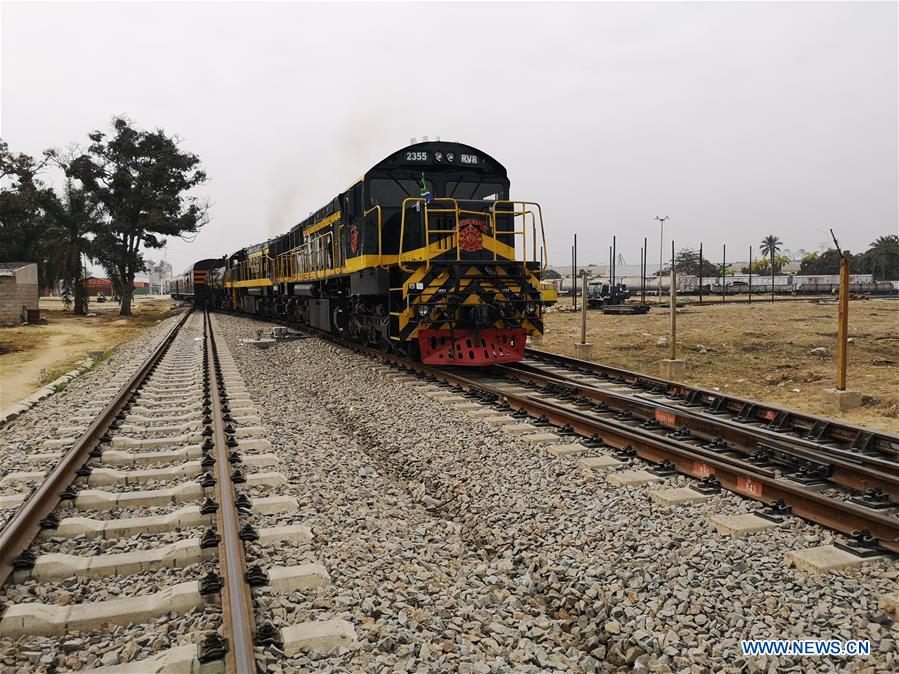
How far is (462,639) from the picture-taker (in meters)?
2.95

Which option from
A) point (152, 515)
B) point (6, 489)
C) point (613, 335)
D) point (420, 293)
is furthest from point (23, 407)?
point (613, 335)

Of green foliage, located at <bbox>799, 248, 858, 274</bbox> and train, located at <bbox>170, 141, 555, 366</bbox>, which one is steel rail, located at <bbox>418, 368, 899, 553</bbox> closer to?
train, located at <bbox>170, 141, 555, 366</bbox>

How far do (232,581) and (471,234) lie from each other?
743 centimetres

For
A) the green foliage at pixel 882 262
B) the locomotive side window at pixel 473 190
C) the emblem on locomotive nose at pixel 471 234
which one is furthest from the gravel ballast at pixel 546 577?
the green foliage at pixel 882 262

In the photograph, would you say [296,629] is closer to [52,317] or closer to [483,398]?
[483,398]

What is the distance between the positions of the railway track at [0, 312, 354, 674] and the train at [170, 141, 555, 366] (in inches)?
157

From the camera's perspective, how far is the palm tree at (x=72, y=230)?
118 feet

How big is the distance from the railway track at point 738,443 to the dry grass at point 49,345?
8.88 m

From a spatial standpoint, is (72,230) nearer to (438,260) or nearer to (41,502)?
(438,260)

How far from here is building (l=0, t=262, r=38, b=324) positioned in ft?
87.9

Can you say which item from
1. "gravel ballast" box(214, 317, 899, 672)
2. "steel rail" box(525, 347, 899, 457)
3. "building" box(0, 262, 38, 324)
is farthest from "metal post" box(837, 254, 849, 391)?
"building" box(0, 262, 38, 324)

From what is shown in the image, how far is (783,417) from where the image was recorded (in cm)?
651

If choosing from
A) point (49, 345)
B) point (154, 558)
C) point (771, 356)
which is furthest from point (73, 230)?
point (154, 558)

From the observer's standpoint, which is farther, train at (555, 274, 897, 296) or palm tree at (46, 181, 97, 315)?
train at (555, 274, 897, 296)
